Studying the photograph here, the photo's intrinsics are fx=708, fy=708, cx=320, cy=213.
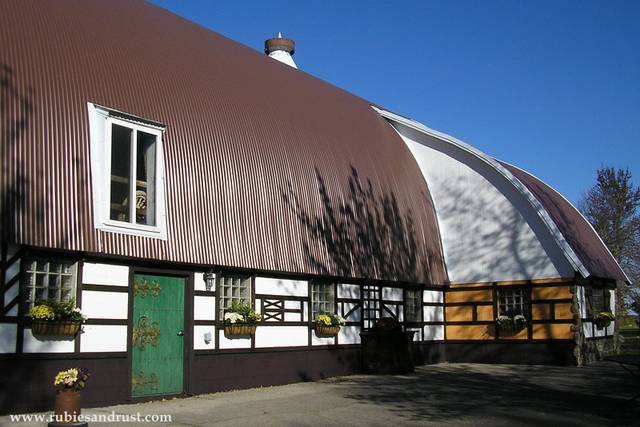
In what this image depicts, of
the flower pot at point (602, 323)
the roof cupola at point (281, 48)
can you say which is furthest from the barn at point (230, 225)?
the roof cupola at point (281, 48)

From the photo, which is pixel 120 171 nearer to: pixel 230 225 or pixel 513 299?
pixel 230 225

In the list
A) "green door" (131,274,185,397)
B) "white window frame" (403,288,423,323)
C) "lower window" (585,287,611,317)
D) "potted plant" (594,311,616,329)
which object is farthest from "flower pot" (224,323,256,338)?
"potted plant" (594,311,616,329)

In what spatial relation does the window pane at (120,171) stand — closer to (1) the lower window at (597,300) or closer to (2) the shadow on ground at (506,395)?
(2) the shadow on ground at (506,395)

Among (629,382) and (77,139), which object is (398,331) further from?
(77,139)

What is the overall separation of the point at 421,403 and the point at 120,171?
701 centimetres

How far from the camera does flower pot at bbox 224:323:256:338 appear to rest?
14352 mm

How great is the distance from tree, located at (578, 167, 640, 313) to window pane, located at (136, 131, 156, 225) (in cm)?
3191

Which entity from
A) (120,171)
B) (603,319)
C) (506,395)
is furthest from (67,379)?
(603,319)

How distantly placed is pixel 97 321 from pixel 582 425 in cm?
790

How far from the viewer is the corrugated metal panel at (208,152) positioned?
38.2 feet

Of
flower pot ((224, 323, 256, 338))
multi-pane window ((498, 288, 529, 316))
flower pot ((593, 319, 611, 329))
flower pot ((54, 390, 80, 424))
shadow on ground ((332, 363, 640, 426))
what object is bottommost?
shadow on ground ((332, 363, 640, 426))

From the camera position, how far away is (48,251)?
11.4 metres

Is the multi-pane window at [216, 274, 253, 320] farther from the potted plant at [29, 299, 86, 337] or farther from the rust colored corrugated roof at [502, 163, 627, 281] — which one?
the rust colored corrugated roof at [502, 163, 627, 281]

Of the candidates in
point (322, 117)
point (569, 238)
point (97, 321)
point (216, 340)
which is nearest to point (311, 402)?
point (216, 340)
